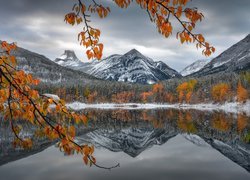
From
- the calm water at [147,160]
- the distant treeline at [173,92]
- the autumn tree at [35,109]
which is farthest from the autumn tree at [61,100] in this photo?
the distant treeline at [173,92]

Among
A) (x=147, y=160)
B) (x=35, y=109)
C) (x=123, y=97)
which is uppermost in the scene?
(x=35, y=109)

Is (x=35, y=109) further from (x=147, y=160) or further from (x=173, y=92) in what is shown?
(x=173, y=92)

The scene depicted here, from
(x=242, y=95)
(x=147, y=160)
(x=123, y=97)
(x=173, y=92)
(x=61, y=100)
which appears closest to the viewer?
(x=61, y=100)

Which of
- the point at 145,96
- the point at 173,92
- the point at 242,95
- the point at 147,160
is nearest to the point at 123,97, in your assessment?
the point at 145,96

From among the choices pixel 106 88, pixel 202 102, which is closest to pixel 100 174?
pixel 202 102

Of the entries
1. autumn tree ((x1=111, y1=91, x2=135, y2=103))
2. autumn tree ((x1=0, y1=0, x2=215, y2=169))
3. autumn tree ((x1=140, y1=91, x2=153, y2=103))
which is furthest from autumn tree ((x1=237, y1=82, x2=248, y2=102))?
autumn tree ((x1=0, y1=0, x2=215, y2=169))

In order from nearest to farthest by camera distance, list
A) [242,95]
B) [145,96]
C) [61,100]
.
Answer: [61,100] → [242,95] → [145,96]

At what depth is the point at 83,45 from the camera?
466cm

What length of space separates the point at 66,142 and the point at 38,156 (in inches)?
836

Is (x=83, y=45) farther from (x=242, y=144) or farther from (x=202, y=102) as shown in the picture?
(x=202, y=102)

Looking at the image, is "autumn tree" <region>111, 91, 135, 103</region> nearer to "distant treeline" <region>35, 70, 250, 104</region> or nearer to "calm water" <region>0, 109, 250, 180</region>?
"distant treeline" <region>35, 70, 250, 104</region>

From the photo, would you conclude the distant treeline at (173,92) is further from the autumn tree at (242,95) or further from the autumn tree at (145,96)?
the autumn tree at (242,95)

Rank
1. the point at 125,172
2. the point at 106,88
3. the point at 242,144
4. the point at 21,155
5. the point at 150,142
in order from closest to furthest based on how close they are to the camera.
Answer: the point at 125,172, the point at 21,155, the point at 242,144, the point at 150,142, the point at 106,88

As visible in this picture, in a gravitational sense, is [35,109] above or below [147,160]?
above
